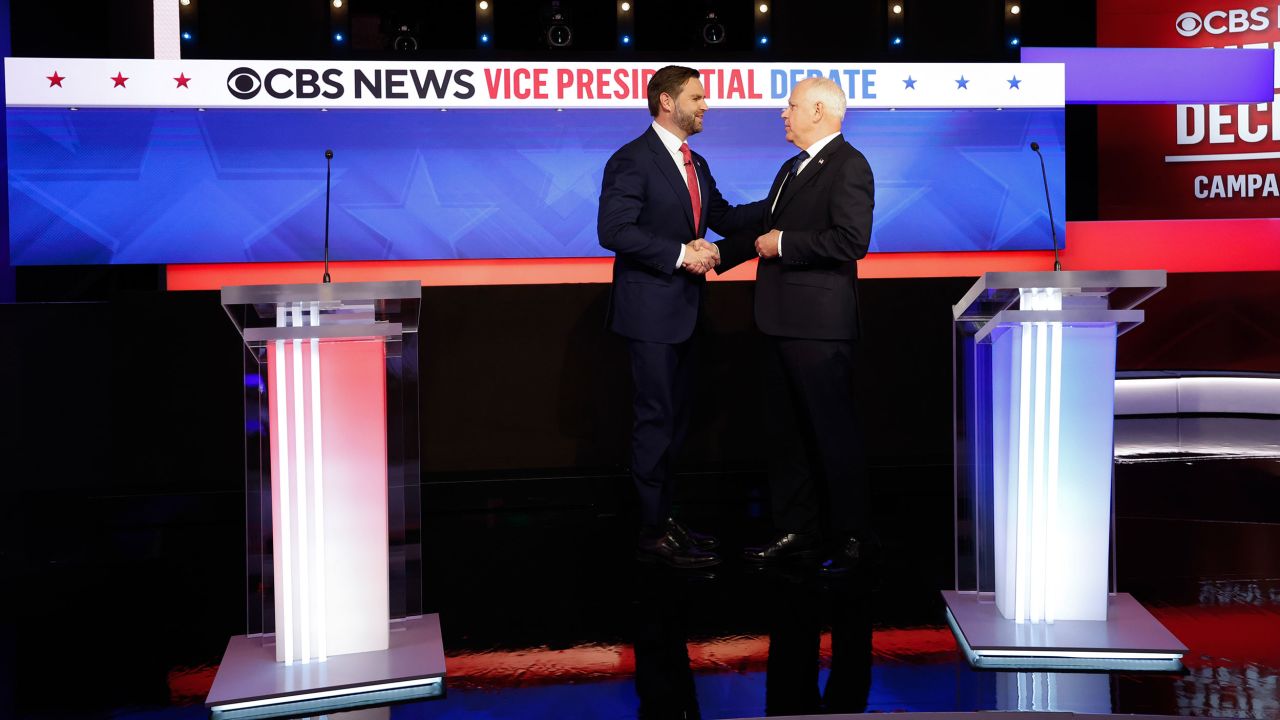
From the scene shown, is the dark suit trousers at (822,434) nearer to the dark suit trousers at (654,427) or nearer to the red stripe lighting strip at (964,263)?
the dark suit trousers at (654,427)

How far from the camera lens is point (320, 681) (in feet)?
6.84

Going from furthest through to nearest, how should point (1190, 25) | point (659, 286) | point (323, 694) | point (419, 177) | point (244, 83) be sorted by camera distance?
point (1190, 25) → point (419, 177) → point (244, 83) → point (659, 286) → point (323, 694)

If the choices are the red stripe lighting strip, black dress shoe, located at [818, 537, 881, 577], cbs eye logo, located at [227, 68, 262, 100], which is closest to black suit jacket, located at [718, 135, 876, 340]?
black dress shoe, located at [818, 537, 881, 577]

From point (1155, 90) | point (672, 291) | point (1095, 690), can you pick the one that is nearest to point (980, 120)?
point (1155, 90)

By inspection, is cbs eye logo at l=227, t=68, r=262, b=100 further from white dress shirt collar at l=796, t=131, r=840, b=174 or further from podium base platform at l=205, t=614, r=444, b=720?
podium base platform at l=205, t=614, r=444, b=720

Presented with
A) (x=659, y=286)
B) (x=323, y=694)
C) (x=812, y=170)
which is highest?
(x=812, y=170)

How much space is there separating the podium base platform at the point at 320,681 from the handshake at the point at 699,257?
1.36m

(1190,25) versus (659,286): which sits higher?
(1190,25)

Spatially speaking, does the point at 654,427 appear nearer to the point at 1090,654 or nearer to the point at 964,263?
the point at 1090,654

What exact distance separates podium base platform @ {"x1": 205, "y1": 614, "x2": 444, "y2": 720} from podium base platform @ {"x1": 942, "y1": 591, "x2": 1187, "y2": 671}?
116cm

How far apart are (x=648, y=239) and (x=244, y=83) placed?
9.04 feet

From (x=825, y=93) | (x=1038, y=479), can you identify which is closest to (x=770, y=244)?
(x=825, y=93)

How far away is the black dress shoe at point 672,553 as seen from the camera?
3.06 meters

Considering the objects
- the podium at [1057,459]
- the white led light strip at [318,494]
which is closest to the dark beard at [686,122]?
the podium at [1057,459]
